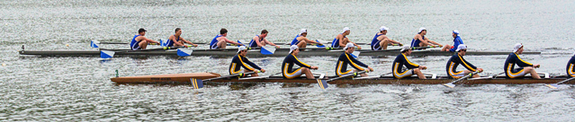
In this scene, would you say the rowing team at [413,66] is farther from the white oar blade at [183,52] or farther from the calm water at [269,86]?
the white oar blade at [183,52]

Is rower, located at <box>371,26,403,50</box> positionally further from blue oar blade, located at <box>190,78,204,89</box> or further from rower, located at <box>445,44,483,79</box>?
blue oar blade, located at <box>190,78,204,89</box>

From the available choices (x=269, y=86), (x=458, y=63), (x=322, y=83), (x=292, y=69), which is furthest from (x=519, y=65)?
(x=269, y=86)

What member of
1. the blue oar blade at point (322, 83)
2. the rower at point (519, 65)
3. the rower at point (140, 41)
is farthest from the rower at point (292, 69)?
the rower at point (140, 41)

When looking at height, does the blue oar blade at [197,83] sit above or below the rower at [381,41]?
below

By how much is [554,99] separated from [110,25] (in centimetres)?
4412

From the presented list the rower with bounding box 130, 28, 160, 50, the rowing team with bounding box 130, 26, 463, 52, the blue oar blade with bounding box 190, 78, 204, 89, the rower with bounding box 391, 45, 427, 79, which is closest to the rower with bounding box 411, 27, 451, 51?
the rowing team with bounding box 130, 26, 463, 52

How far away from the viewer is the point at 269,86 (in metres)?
21.0

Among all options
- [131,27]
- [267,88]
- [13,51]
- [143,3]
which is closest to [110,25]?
[131,27]

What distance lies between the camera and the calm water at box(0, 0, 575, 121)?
56.5 ft

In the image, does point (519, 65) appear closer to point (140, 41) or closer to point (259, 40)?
point (259, 40)

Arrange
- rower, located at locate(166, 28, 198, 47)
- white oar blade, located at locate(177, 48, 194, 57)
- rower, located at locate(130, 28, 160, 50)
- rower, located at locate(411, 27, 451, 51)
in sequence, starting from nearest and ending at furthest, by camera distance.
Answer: rower, located at locate(411, 27, 451, 51) → white oar blade, located at locate(177, 48, 194, 57) → rower, located at locate(130, 28, 160, 50) → rower, located at locate(166, 28, 198, 47)

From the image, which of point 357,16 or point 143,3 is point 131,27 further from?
point 143,3

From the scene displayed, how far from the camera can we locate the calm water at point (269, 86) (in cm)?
1722

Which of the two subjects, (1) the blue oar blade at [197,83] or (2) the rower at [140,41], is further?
(2) the rower at [140,41]
